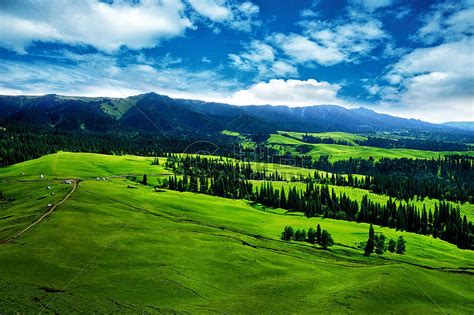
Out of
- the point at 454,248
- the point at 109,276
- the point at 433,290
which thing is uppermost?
the point at 109,276

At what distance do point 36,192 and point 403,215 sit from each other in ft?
595

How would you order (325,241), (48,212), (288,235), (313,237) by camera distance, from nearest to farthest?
(48,212), (325,241), (313,237), (288,235)

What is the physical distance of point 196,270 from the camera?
81.6 m

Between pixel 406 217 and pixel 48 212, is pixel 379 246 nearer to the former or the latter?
pixel 406 217

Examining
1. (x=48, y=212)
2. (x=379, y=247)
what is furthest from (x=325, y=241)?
(x=48, y=212)

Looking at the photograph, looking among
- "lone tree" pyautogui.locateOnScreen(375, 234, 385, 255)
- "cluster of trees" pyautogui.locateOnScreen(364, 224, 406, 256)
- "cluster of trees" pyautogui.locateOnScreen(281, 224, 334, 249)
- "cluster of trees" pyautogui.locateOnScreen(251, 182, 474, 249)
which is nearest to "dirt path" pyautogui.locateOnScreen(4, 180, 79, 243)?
"cluster of trees" pyautogui.locateOnScreen(281, 224, 334, 249)

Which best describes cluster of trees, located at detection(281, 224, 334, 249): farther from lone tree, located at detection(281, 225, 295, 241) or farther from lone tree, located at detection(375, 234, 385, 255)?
lone tree, located at detection(375, 234, 385, 255)

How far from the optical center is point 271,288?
246 ft

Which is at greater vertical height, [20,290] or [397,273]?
[20,290]

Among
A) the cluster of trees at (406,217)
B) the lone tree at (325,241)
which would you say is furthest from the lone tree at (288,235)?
the cluster of trees at (406,217)

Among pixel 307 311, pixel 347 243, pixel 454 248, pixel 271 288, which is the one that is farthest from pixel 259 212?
pixel 307 311

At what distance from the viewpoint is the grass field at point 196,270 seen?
62531 millimetres

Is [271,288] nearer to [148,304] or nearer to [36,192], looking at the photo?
[148,304]

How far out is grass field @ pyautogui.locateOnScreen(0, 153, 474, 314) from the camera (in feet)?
205
